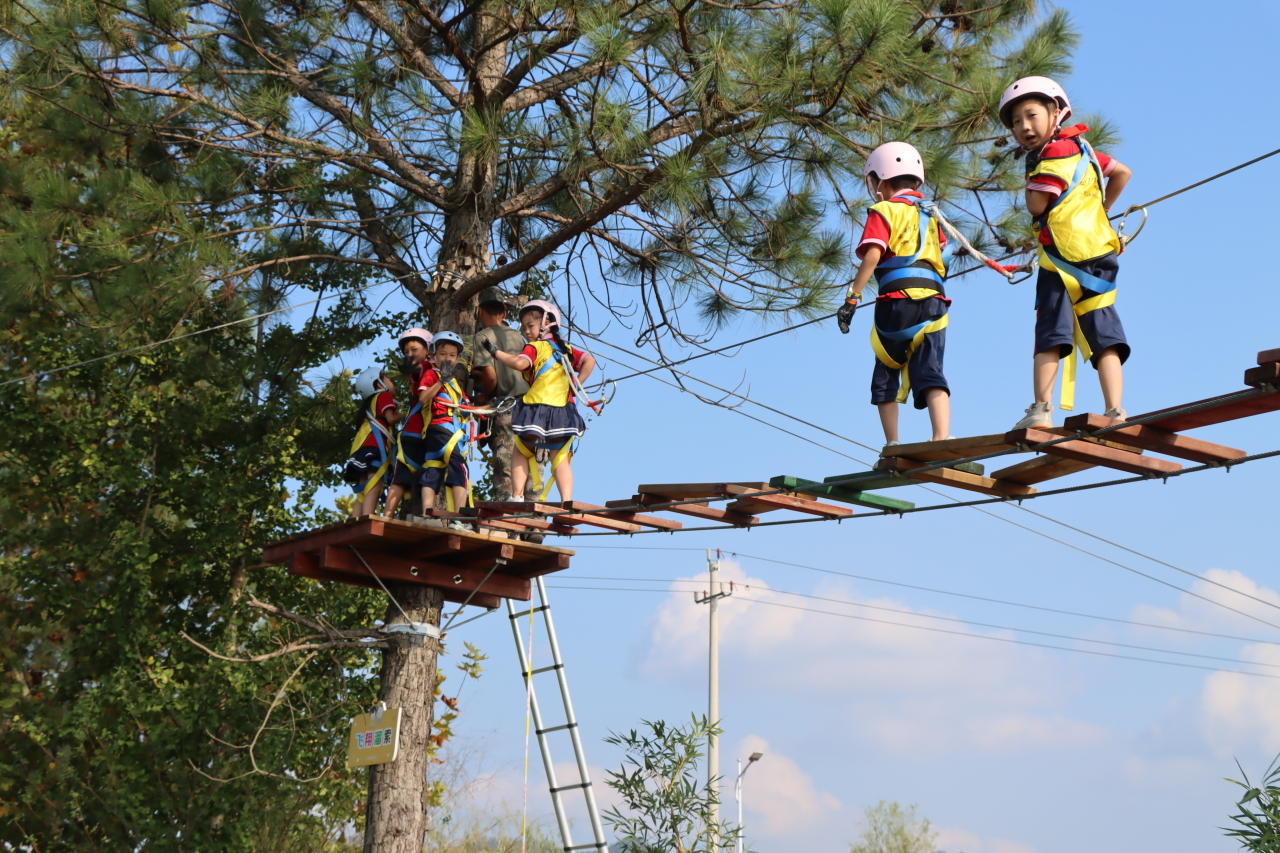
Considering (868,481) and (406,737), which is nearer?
(868,481)

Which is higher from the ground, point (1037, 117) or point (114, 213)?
point (114, 213)

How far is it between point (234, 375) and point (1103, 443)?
29.5 ft

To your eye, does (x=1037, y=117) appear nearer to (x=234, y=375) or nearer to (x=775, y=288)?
(x=775, y=288)

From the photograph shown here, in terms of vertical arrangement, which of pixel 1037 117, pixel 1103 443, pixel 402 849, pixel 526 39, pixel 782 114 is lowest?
pixel 402 849

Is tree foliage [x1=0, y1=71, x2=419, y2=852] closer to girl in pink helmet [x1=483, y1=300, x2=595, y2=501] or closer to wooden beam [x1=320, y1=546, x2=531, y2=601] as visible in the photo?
wooden beam [x1=320, y1=546, x2=531, y2=601]

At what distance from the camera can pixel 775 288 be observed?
379 inches

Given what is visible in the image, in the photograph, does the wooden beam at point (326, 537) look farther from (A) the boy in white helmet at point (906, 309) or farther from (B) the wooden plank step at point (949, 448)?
(B) the wooden plank step at point (949, 448)

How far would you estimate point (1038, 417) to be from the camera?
15.0 feet

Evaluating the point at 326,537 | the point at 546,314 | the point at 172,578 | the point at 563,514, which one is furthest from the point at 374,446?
the point at 172,578

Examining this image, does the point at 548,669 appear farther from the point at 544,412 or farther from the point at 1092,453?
the point at 1092,453

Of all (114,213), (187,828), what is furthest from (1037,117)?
(187,828)

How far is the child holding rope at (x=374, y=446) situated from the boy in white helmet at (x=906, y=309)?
13.6 feet

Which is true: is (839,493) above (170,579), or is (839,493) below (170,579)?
below

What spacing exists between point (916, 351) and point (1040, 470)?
2.58 ft
